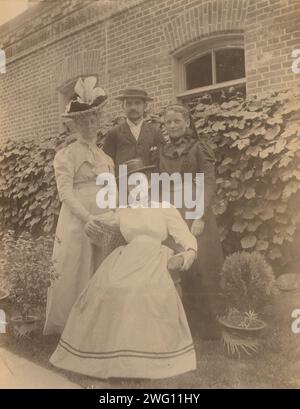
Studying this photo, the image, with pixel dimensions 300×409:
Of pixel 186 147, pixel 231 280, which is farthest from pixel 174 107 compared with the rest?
pixel 231 280

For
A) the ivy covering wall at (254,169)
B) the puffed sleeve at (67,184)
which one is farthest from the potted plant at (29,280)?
the puffed sleeve at (67,184)

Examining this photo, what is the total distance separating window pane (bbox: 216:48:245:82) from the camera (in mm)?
3414

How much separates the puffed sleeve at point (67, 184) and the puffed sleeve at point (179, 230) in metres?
0.63

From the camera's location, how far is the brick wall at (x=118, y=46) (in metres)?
3.29

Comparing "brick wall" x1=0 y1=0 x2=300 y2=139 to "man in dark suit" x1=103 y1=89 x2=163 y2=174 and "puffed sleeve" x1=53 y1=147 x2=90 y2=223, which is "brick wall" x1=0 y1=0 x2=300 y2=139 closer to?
"man in dark suit" x1=103 y1=89 x2=163 y2=174

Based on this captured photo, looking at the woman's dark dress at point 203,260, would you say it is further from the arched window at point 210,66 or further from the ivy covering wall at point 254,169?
the arched window at point 210,66

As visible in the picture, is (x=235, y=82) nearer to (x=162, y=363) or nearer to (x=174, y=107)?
(x=174, y=107)

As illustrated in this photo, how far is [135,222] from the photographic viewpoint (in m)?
3.09

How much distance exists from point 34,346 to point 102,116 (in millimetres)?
1862

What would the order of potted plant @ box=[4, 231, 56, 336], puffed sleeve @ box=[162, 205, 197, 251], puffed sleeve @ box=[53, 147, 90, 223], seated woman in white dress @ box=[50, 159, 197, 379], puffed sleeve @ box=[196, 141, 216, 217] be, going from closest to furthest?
1. seated woman in white dress @ box=[50, 159, 197, 379]
2. puffed sleeve @ box=[162, 205, 197, 251]
3. puffed sleeve @ box=[196, 141, 216, 217]
4. puffed sleeve @ box=[53, 147, 90, 223]
5. potted plant @ box=[4, 231, 56, 336]

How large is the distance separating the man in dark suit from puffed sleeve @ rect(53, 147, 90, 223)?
0.98ft

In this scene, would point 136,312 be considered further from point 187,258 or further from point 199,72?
point 199,72

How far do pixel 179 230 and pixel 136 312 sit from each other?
24.8 inches

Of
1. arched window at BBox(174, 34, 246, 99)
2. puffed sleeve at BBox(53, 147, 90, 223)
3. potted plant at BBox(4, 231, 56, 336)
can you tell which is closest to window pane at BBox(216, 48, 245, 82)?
arched window at BBox(174, 34, 246, 99)
